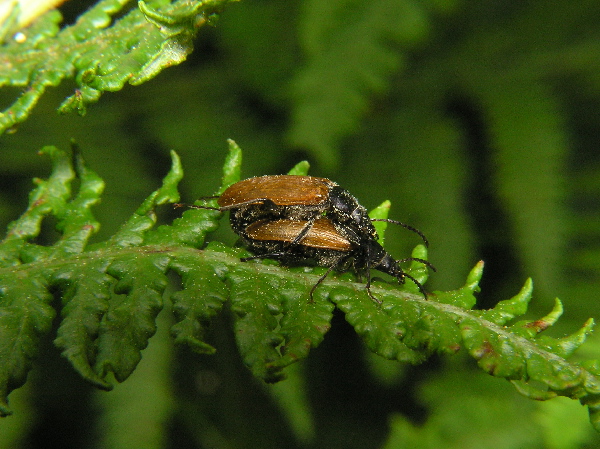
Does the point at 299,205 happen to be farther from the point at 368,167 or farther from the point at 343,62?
the point at 368,167

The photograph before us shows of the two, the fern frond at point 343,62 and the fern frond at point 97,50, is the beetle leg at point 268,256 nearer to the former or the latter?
the fern frond at point 97,50

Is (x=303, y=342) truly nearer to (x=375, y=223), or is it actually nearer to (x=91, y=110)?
(x=375, y=223)

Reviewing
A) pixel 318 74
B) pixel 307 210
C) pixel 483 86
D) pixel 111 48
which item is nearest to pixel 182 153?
pixel 318 74

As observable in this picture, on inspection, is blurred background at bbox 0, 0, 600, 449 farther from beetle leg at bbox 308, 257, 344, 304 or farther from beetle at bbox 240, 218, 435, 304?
beetle leg at bbox 308, 257, 344, 304

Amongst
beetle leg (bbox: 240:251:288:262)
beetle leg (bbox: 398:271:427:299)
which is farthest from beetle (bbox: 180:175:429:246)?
beetle leg (bbox: 398:271:427:299)

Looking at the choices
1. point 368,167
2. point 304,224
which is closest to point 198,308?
point 304,224

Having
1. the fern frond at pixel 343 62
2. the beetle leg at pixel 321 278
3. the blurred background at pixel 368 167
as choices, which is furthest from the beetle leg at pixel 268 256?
the fern frond at pixel 343 62
